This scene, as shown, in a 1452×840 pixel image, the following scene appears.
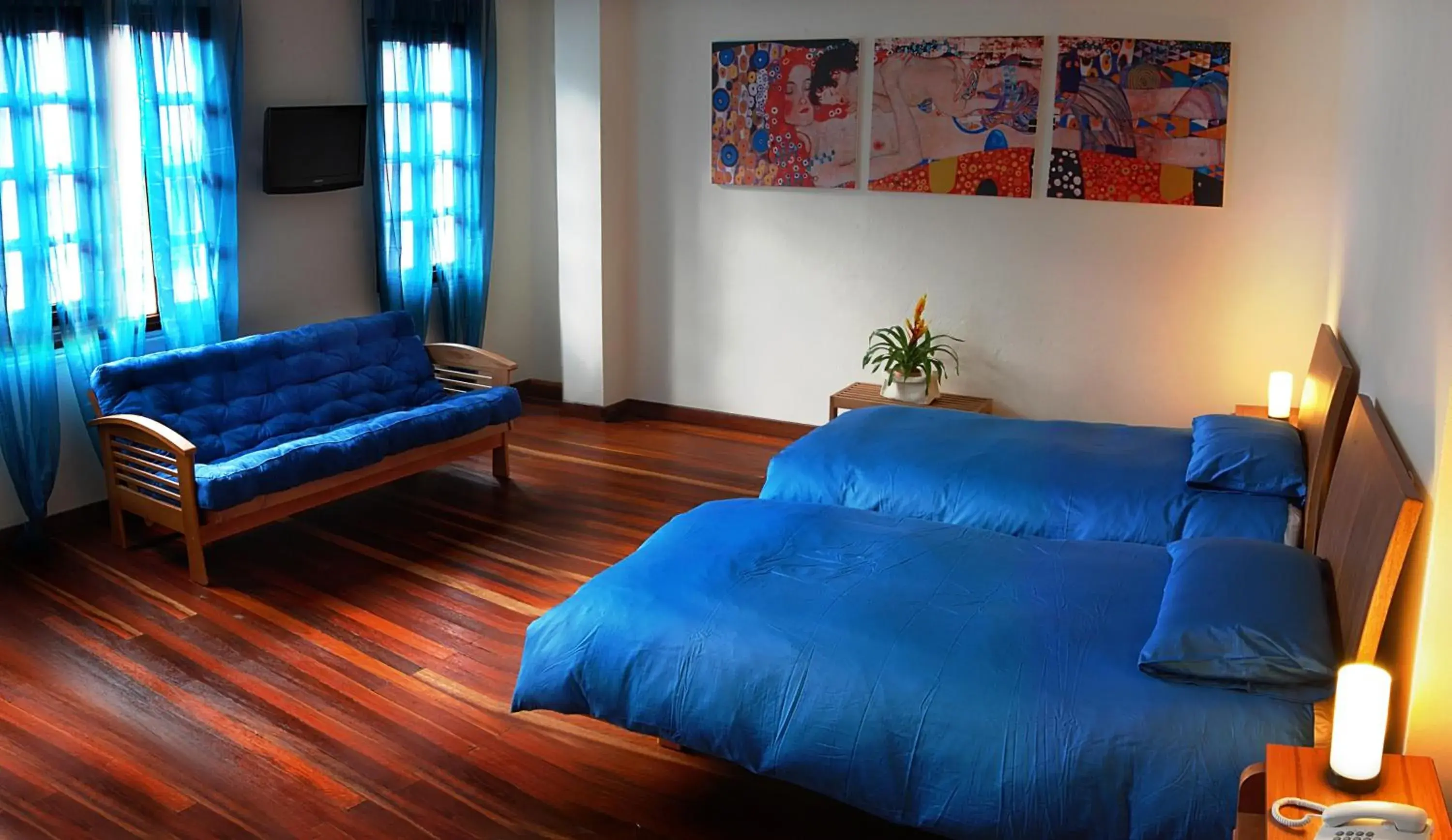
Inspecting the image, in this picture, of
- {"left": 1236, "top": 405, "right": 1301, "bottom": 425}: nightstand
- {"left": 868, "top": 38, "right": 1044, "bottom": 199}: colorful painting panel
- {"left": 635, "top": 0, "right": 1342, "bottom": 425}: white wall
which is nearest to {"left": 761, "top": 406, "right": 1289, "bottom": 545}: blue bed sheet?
{"left": 1236, "top": 405, "right": 1301, "bottom": 425}: nightstand

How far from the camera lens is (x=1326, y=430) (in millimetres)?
3670

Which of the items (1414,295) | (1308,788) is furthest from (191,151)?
(1308,788)

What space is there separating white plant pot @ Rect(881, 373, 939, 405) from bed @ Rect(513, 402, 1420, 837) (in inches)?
89.3

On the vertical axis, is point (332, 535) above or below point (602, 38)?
below

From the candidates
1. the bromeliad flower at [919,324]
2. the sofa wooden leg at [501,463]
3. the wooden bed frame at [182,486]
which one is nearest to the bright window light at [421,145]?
the sofa wooden leg at [501,463]

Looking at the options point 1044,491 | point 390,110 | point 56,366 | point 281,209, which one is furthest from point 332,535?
point 1044,491

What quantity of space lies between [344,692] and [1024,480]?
226 cm

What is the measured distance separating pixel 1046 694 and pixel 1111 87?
3621mm

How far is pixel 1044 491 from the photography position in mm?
4016

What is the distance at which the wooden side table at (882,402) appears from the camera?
233 inches

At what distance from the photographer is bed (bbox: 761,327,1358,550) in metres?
3.76

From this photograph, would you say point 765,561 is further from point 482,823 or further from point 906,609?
point 482,823

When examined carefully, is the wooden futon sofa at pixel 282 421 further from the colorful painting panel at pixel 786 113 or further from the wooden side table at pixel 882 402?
the colorful painting panel at pixel 786 113

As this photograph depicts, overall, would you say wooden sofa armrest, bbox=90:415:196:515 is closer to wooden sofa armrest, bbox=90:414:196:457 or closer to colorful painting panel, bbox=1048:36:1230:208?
wooden sofa armrest, bbox=90:414:196:457
